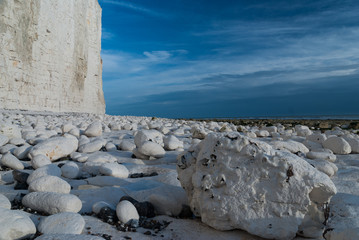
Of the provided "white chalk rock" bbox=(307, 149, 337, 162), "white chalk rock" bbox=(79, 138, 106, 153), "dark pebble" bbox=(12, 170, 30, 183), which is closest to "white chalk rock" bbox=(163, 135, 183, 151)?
"white chalk rock" bbox=(79, 138, 106, 153)

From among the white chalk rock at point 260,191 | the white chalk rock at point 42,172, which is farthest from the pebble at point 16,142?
the white chalk rock at point 260,191

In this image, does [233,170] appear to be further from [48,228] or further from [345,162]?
[345,162]

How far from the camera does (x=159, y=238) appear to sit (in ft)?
5.50

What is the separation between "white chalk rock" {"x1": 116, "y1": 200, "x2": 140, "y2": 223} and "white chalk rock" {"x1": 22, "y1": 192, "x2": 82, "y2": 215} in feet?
0.97

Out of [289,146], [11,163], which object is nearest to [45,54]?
[11,163]

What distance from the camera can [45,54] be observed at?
14539 mm

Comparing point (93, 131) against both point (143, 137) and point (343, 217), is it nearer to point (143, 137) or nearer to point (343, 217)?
point (143, 137)

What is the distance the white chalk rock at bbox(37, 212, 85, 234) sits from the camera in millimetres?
1536

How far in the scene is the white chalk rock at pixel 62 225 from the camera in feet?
5.04

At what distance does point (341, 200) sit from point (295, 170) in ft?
1.99

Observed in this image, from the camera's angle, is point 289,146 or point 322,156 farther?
point 289,146

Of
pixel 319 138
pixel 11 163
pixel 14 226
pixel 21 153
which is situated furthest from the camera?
pixel 319 138

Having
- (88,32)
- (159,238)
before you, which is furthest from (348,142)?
(88,32)

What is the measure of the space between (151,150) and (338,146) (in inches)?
104
